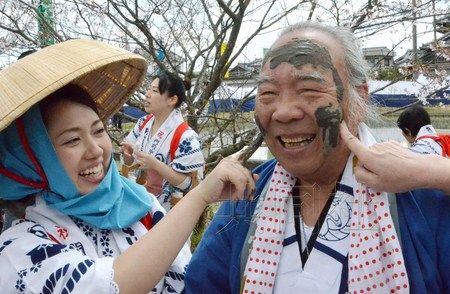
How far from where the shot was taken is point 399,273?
1.28 m

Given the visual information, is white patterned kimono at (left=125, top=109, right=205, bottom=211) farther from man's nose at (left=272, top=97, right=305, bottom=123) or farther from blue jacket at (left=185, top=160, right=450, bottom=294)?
man's nose at (left=272, top=97, right=305, bottom=123)

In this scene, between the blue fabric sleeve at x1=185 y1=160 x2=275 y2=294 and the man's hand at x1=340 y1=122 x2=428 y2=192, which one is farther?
the blue fabric sleeve at x1=185 y1=160 x2=275 y2=294

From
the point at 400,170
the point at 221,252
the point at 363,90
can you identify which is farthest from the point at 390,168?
the point at 221,252

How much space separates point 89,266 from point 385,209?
0.96 meters

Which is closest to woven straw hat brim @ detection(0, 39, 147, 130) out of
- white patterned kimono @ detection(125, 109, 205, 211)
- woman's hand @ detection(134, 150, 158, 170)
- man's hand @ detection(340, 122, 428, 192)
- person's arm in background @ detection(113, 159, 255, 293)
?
person's arm in background @ detection(113, 159, 255, 293)

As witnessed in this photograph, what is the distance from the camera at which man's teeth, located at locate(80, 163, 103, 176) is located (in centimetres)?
180

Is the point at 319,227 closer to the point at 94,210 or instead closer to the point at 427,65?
the point at 94,210

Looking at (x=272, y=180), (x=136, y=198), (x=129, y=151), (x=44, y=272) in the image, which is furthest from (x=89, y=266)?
(x=129, y=151)

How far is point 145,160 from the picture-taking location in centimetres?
380

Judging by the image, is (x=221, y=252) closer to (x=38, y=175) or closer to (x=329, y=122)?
(x=329, y=122)

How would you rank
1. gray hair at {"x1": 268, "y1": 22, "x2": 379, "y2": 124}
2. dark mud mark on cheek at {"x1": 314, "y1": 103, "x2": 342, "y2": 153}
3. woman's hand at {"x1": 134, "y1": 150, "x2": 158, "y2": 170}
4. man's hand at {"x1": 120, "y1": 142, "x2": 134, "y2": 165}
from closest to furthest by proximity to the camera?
dark mud mark on cheek at {"x1": 314, "y1": 103, "x2": 342, "y2": 153}, gray hair at {"x1": 268, "y1": 22, "x2": 379, "y2": 124}, woman's hand at {"x1": 134, "y1": 150, "x2": 158, "y2": 170}, man's hand at {"x1": 120, "y1": 142, "x2": 134, "y2": 165}

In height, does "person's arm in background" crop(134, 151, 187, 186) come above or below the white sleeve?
above

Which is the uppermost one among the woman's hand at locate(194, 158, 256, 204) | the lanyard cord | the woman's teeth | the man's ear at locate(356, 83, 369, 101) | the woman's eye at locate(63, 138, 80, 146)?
the man's ear at locate(356, 83, 369, 101)

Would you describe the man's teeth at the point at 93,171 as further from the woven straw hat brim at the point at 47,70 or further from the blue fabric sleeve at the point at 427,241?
the blue fabric sleeve at the point at 427,241
